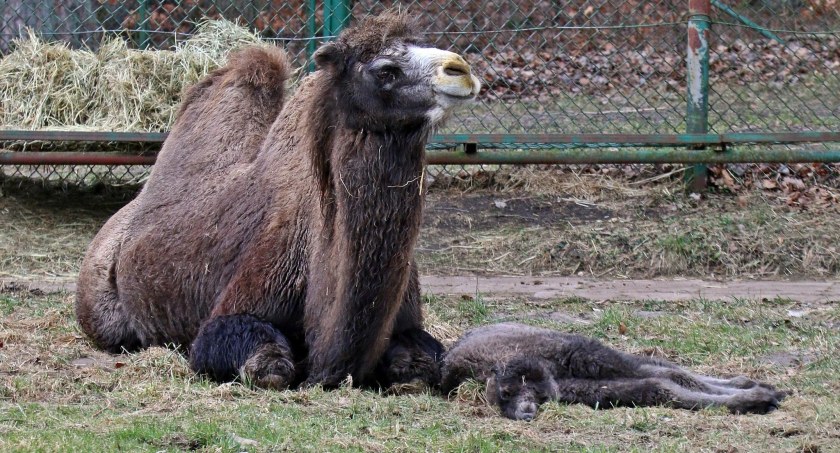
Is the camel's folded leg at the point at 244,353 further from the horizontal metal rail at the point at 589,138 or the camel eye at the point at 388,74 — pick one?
the horizontal metal rail at the point at 589,138

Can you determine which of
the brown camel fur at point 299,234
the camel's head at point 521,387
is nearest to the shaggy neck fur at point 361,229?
the brown camel fur at point 299,234

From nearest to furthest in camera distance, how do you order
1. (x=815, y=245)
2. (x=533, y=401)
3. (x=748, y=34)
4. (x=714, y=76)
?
1. (x=533, y=401)
2. (x=815, y=245)
3. (x=714, y=76)
4. (x=748, y=34)

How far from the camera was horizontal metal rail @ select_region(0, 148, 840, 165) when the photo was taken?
31.3 feet

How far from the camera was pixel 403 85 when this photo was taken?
17.6 ft

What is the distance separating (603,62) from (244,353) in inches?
425

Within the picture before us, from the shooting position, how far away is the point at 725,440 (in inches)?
179

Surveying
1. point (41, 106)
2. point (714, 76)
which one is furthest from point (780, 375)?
point (714, 76)

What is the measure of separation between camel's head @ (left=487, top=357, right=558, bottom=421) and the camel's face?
45.2 inches

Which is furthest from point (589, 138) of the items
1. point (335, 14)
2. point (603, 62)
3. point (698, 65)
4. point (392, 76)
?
point (603, 62)

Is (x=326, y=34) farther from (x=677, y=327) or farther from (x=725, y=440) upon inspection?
(x=725, y=440)

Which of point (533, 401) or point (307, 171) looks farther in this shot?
point (307, 171)

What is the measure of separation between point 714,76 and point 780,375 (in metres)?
8.58

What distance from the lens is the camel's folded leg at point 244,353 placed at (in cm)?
556

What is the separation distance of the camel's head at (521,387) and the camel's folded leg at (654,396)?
0.09 meters
